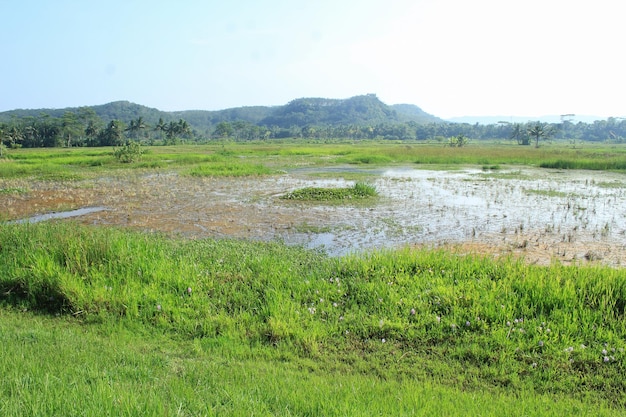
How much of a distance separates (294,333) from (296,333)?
0.03 metres

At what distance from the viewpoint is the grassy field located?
2973 millimetres

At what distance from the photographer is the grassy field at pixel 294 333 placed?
2973 mm

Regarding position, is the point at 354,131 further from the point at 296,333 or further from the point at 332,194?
the point at 296,333

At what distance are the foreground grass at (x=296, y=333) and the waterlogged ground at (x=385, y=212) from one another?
2633 millimetres

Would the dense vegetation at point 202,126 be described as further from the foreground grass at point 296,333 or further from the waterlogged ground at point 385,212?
the foreground grass at point 296,333

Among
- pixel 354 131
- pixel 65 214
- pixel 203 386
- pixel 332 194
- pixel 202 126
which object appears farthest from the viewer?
pixel 202 126

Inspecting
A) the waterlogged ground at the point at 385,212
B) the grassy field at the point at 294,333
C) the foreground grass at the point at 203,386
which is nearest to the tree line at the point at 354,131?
the waterlogged ground at the point at 385,212

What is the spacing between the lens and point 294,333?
445 cm

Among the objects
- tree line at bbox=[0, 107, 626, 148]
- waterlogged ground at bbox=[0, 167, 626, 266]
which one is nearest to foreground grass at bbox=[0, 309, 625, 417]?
waterlogged ground at bbox=[0, 167, 626, 266]

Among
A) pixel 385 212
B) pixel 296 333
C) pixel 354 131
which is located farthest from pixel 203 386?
pixel 354 131

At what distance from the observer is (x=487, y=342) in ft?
13.8

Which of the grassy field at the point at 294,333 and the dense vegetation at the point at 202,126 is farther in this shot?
the dense vegetation at the point at 202,126

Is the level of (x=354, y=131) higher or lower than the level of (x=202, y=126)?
lower

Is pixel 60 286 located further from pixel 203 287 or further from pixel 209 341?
pixel 209 341
